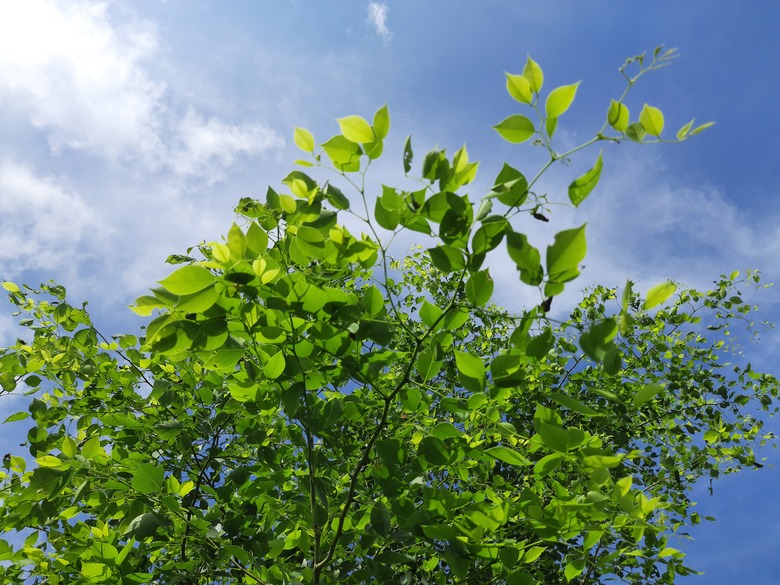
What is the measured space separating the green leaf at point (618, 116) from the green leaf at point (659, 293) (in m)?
0.38

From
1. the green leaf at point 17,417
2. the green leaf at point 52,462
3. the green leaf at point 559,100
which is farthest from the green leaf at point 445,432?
the green leaf at point 17,417

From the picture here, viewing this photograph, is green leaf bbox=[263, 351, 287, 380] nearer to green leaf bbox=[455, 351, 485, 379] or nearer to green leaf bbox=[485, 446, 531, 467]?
green leaf bbox=[455, 351, 485, 379]

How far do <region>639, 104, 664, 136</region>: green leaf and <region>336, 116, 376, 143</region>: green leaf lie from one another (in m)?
0.64

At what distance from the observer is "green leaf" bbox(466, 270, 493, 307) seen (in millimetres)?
1435

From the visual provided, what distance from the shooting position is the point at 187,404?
122 inches

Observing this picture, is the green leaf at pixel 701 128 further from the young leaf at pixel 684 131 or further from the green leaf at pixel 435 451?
the green leaf at pixel 435 451

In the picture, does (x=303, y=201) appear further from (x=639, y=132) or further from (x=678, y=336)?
(x=678, y=336)

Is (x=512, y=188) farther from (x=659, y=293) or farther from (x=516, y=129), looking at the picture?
(x=659, y=293)

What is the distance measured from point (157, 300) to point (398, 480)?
908mm

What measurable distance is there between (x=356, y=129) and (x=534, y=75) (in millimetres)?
446

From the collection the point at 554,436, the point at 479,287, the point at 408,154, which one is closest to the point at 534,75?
the point at 408,154

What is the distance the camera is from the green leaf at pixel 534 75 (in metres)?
1.31

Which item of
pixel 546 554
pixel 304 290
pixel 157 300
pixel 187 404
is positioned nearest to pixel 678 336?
pixel 546 554

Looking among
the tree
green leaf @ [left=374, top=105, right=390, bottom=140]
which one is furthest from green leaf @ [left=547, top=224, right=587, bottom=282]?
green leaf @ [left=374, top=105, right=390, bottom=140]
